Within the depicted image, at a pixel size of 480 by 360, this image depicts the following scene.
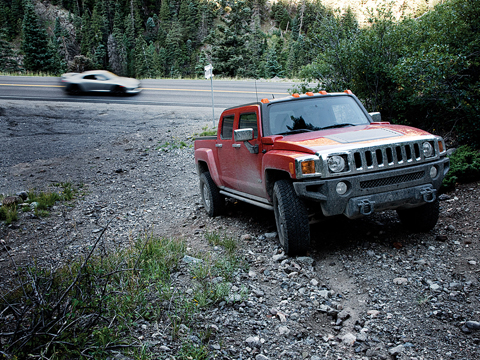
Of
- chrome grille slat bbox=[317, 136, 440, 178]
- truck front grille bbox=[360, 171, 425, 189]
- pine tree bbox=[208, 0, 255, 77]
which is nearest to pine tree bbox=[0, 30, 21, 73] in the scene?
pine tree bbox=[208, 0, 255, 77]

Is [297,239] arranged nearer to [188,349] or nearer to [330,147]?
[330,147]

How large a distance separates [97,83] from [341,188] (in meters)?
19.2

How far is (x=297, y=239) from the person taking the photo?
454cm

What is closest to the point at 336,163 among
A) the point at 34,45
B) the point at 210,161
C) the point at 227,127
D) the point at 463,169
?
the point at 227,127

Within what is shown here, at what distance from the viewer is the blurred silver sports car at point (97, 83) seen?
20.7 m

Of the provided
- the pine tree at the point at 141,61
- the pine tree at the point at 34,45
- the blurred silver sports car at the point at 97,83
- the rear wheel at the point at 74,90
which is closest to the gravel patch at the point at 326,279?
the blurred silver sports car at the point at 97,83

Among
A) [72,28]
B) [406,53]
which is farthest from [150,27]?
[406,53]

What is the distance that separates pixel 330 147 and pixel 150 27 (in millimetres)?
100791

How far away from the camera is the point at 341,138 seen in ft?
14.9

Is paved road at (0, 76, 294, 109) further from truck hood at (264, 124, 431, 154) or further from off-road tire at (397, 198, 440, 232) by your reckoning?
off-road tire at (397, 198, 440, 232)

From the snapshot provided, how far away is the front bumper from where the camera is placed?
4195 mm

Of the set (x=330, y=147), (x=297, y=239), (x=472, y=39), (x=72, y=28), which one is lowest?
(x=297, y=239)

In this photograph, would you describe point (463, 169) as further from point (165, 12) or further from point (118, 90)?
point (165, 12)

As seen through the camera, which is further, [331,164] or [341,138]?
[341,138]
